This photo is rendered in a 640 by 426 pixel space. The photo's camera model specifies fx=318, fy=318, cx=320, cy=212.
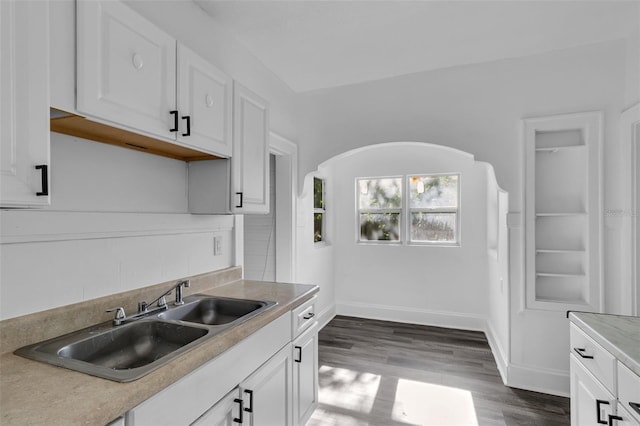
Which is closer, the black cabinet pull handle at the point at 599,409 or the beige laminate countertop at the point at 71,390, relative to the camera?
the beige laminate countertop at the point at 71,390

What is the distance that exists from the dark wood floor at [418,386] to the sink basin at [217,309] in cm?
A: 100

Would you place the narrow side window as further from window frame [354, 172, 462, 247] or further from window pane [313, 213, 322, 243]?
window frame [354, 172, 462, 247]

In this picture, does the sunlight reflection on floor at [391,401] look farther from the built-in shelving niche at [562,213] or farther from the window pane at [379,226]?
the window pane at [379,226]

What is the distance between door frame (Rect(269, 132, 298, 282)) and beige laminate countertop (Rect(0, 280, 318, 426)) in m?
1.96

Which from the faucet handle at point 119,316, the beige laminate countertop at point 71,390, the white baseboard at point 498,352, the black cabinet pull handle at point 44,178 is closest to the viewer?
the beige laminate countertop at point 71,390

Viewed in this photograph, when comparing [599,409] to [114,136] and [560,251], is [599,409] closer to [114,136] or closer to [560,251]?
[560,251]

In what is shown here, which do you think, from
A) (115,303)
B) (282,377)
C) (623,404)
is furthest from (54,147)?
(623,404)

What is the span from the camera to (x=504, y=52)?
8.47ft

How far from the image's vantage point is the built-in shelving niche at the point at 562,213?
247cm

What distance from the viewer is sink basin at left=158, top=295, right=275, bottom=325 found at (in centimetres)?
176

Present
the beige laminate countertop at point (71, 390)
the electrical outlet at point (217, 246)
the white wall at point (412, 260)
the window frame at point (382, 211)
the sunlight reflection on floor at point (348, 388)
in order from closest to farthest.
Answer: the beige laminate countertop at point (71, 390) → the electrical outlet at point (217, 246) → the sunlight reflection on floor at point (348, 388) → the white wall at point (412, 260) → the window frame at point (382, 211)

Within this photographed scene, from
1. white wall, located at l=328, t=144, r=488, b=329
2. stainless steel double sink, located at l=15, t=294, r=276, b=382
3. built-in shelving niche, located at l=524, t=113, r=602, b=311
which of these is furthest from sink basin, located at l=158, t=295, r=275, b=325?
white wall, located at l=328, t=144, r=488, b=329

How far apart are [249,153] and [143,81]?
0.82 meters

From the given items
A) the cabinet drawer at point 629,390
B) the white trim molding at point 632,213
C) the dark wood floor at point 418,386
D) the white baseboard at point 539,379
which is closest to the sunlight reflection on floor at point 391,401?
the dark wood floor at point 418,386
